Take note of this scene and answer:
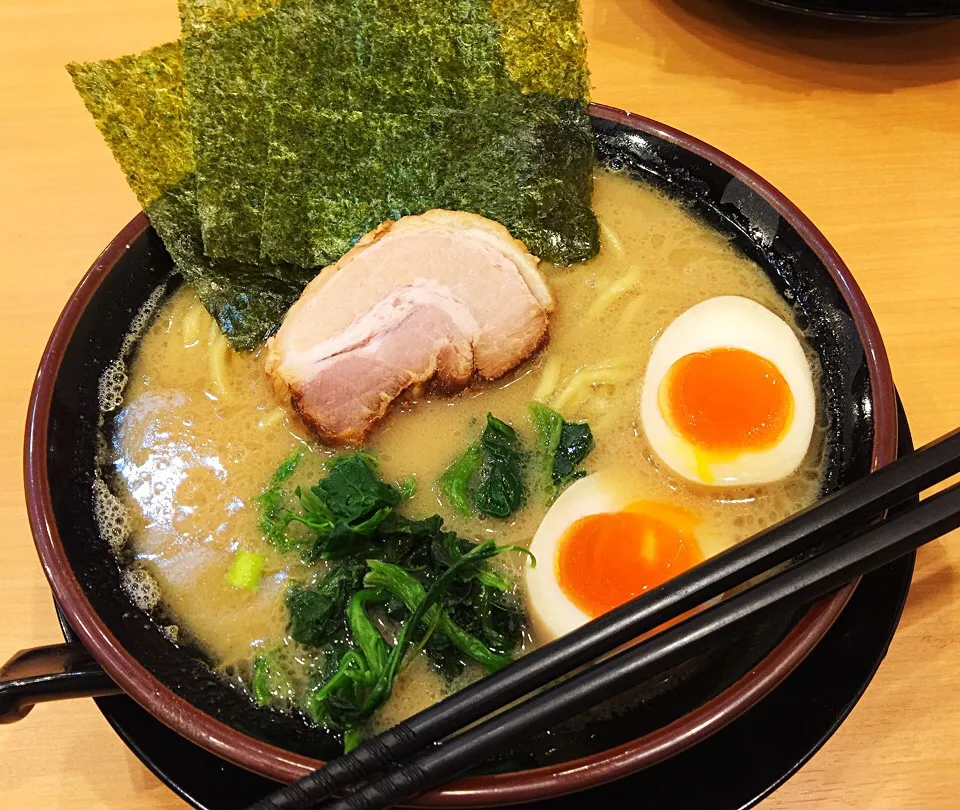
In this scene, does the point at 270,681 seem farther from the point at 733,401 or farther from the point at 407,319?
the point at 733,401

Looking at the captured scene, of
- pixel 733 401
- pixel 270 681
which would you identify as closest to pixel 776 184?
pixel 733 401

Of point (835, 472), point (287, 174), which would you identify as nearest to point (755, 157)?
point (835, 472)

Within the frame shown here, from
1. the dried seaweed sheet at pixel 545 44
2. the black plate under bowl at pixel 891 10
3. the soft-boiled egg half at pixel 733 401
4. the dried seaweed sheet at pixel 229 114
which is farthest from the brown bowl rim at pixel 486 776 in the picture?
the black plate under bowl at pixel 891 10

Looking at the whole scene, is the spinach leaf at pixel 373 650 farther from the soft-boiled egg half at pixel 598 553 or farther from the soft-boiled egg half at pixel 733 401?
the soft-boiled egg half at pixel 733 401

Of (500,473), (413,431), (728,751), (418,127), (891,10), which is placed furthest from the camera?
(891,10)

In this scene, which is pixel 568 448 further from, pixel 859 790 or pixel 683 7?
pixel 683 7

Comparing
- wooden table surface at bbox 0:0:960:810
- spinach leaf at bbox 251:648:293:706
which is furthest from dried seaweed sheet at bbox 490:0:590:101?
spinach leaf at bbox 251:648:293:706

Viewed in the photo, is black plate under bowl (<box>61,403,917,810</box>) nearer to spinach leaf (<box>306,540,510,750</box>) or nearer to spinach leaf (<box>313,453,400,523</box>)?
spinach leaf (<box>306,540,510,750</box>)
